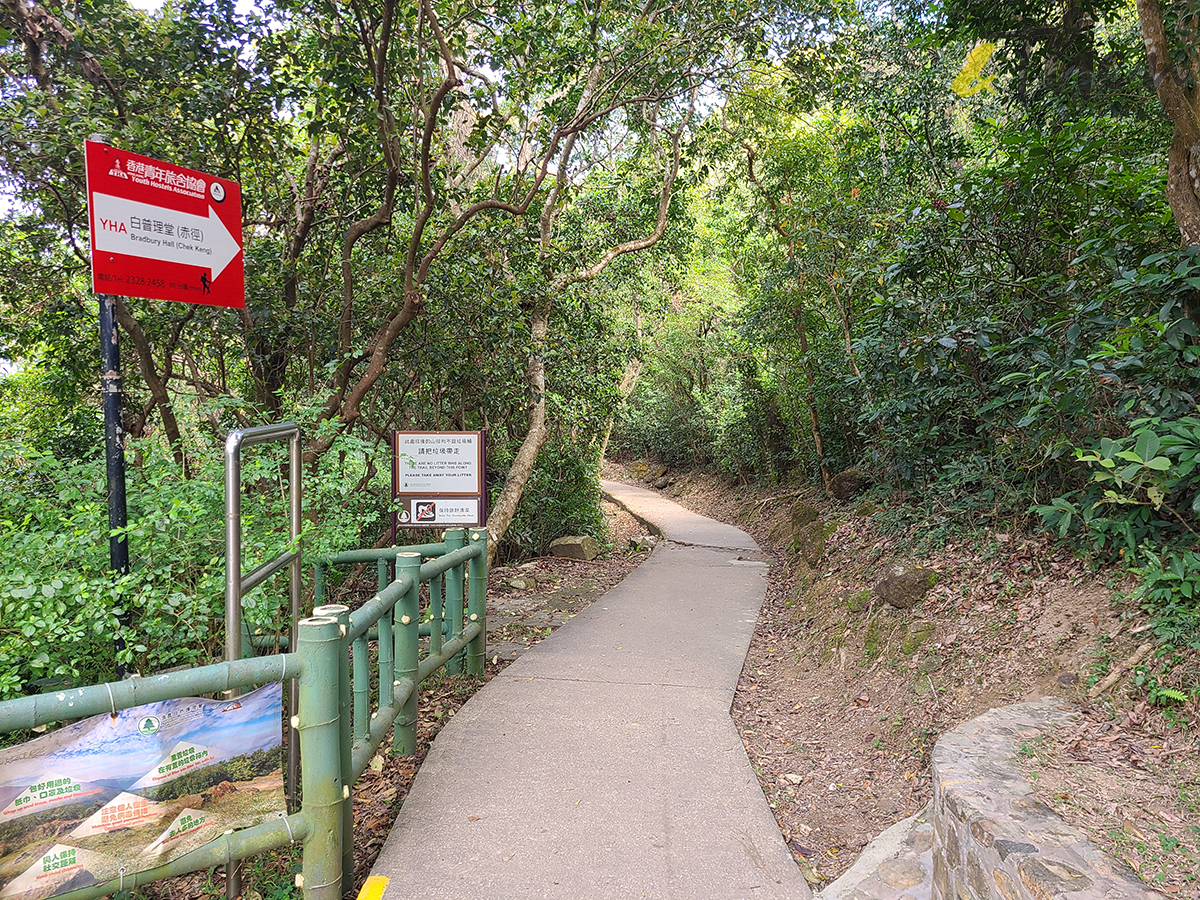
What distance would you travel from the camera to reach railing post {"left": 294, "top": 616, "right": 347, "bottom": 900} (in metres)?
2.49

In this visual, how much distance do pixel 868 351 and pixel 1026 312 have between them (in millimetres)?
1721

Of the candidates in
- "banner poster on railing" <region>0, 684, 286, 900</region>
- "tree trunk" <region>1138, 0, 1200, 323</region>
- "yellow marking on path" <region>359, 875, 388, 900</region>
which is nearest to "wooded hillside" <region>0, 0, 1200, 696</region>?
"tree trunk" <region>1138, 0, 1200, 323</region>

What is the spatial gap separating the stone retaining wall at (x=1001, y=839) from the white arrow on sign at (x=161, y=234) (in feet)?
11.8

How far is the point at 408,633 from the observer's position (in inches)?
151

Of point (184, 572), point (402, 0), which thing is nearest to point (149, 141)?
point (402, 0)

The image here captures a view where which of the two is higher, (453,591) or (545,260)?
(545,260)

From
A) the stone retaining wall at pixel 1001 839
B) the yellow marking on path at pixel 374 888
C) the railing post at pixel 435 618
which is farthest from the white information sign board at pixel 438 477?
the stone retaining wall at pixel 1001 839

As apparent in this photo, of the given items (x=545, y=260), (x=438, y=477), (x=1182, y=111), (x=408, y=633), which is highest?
(x=545, y=260)

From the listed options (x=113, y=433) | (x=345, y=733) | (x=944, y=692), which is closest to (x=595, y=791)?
(x=345, y=733)

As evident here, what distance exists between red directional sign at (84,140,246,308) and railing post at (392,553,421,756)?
1.57m

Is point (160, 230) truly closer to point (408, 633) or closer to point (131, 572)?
point (131, 572)

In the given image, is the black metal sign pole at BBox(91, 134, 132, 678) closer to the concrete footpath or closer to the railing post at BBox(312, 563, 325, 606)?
the railing post at BBox(312, 563, 325, 606)

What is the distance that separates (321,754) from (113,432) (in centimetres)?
143

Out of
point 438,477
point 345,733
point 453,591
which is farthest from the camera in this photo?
point 438,477
